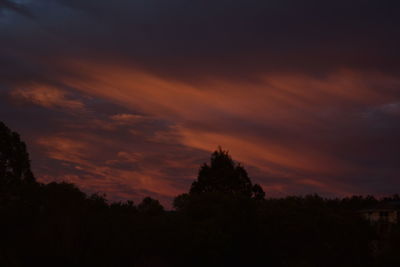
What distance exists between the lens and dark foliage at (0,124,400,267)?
33062mm

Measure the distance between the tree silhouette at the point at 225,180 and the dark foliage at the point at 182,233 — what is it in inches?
1158

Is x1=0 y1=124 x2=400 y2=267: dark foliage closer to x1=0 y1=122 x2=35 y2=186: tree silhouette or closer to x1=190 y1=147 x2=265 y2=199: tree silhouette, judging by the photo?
x1=0 y1=122 x2=35 y2=186: tree silhouette

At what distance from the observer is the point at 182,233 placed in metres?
37.0

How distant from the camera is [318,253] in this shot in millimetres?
38125

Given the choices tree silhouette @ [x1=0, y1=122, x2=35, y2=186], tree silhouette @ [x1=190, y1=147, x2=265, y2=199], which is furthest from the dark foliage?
tree silhouette @ [x1=190, y1=147, x2=265, y2=199]

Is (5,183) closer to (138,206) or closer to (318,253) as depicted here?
(138,206)

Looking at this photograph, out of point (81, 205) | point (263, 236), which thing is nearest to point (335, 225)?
point (263, 236)

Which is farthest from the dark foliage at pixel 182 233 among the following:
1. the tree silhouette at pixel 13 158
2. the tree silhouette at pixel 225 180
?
the tree silhouette at pixel 225 180

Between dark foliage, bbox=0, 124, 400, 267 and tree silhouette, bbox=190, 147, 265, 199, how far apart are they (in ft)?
96.5

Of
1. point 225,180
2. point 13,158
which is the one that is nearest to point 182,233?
point 13,158

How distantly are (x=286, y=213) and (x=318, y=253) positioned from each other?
14.7 ft

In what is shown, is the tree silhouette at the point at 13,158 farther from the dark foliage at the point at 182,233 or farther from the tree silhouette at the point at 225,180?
the tree silhouette at the point at 225,180

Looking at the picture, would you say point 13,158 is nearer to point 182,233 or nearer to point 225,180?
point 182,233

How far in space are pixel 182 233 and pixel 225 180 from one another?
3748 cm
